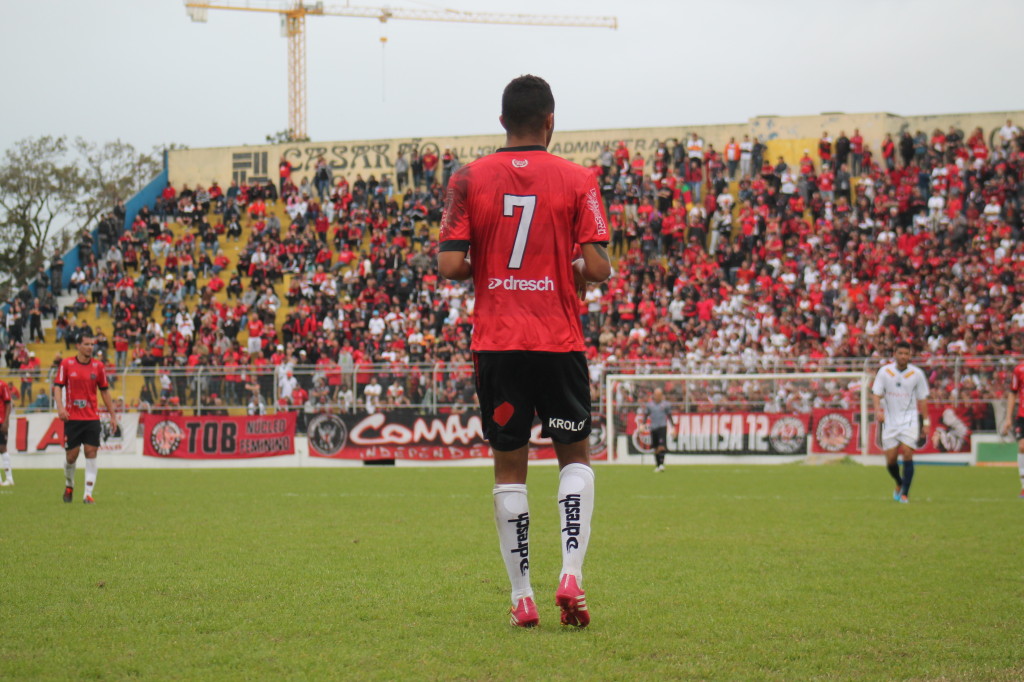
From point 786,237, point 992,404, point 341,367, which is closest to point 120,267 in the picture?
point 341,367

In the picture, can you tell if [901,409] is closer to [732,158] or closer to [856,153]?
[856,153]

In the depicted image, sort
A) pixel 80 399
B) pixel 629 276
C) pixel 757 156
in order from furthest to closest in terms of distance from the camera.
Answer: pixel 757 156 → pixel 629 276 → pixel 80 399

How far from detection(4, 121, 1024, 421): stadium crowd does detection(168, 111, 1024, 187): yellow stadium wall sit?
88 centimetres

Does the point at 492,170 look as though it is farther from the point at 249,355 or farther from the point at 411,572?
the point at 249,355

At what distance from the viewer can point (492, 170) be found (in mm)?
5285

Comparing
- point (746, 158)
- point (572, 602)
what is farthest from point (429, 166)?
point (572, 602)

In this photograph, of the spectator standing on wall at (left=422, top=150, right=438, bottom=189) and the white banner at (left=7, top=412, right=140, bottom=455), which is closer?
the white banner at (left=7, top=412, right=140, bottom=455)

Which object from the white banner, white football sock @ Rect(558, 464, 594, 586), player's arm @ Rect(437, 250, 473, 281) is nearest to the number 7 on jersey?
player's arm @ Rect(437, 250, 473, 281)

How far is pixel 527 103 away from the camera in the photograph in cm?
534

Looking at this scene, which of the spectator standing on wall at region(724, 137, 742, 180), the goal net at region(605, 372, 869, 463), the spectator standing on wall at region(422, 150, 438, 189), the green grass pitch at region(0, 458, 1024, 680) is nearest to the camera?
the green grass pitch at region(0, 458, 1024, 680)

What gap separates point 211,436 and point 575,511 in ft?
82.1

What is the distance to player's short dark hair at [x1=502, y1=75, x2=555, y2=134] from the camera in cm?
532

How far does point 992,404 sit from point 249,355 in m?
20.4

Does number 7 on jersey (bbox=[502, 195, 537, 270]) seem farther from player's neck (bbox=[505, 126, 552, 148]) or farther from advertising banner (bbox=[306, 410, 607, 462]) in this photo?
advertising banner (bbox=[306, 410, 607, 462])
